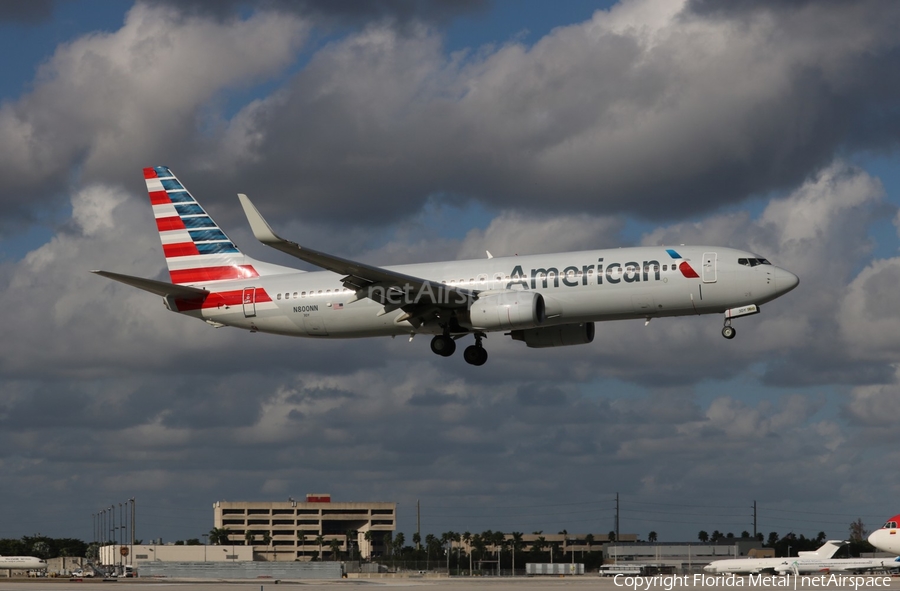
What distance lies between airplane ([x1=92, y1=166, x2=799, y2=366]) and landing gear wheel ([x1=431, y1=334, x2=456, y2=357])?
6 centimetres

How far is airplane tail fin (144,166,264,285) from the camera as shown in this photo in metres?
65.4

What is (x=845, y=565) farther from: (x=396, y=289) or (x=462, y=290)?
(x=396, y=289)

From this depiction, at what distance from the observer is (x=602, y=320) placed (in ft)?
179

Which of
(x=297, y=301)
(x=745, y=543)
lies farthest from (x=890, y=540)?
(x=297, y=301)

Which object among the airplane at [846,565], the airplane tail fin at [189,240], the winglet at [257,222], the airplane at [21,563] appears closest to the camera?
the winglet at [257,222]

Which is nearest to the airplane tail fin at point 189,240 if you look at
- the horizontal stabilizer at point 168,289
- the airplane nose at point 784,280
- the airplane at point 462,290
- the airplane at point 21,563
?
the airplane at point 462,290

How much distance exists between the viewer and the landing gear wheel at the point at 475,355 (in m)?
61.6

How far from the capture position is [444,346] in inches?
2330

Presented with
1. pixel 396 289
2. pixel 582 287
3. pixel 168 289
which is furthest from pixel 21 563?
pixel 582 287

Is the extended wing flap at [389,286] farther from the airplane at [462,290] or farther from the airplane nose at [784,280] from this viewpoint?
the airplane nose at [784,280]

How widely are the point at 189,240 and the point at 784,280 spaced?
117ft

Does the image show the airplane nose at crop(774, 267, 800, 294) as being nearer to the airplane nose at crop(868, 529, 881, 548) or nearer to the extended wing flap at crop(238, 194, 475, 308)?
the extended wing flap at crop(238, 194, 475, 308)

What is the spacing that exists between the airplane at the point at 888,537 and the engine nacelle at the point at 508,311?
67299 mm

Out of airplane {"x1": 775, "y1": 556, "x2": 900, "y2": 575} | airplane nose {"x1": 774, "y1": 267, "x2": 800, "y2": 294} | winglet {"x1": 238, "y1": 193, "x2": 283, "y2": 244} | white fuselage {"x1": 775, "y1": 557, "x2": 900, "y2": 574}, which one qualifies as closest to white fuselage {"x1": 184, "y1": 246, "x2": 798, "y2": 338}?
airplane nose {"x1": 774, "y1": 267, "x2": 800, "y2": 294}
